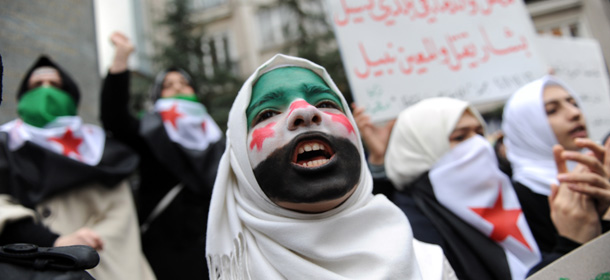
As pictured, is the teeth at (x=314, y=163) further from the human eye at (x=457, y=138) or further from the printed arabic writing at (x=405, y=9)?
the printed arabic writing at (x=405, y=9)

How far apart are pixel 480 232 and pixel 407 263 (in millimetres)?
932

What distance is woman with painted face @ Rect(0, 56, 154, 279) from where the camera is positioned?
2.09 metres

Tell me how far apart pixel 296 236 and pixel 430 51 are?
206 cm

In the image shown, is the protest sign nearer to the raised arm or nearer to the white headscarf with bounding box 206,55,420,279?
the white headscarf with bounding box 206,55,420,279

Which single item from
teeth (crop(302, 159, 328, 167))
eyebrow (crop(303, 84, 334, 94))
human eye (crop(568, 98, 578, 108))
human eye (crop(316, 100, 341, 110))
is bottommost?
human eye (crop(568, 98, 578, 108))

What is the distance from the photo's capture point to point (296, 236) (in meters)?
1.28

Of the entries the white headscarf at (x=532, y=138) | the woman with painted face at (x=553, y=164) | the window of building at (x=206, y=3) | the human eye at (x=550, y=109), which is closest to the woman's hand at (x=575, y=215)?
the woman with painted face at (x=553, y=164)

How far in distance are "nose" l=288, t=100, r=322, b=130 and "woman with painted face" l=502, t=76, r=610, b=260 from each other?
1.08 metres

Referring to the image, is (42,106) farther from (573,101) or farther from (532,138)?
(573,101)

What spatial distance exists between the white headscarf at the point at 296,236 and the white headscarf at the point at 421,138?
904 millimetres

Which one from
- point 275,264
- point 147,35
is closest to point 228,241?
point 275,264

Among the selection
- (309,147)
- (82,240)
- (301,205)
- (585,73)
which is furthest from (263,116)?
(585,73)

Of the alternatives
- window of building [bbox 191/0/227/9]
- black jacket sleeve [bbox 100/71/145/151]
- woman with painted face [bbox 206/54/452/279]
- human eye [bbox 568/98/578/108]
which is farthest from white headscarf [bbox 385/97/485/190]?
window of building [bbox 191/0/227/9]

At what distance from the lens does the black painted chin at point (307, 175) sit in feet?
4.08
